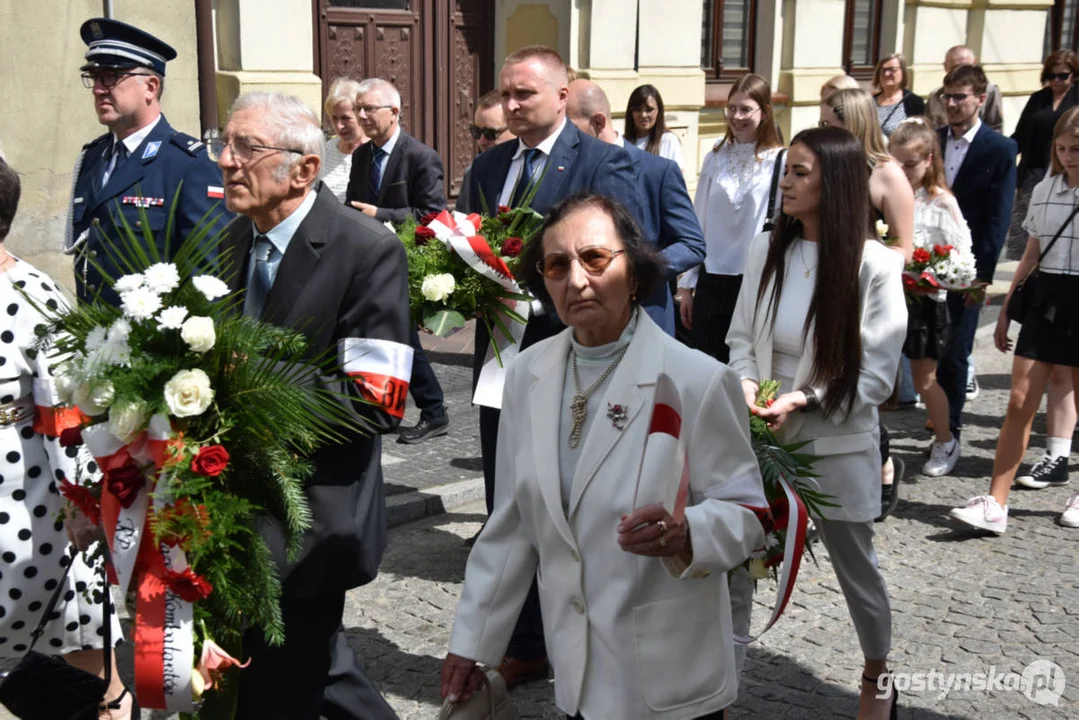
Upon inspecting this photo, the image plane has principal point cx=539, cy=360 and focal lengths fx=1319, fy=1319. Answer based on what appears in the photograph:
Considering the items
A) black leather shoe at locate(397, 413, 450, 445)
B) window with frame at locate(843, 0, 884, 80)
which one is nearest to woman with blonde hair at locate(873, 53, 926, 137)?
black leather shoe at locate(397, 413, 450, 445)

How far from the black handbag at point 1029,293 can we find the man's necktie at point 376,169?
3.82m

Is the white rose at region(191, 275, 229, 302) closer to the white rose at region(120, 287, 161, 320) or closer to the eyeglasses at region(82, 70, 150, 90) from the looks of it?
the white rose at region(120, 287, 161, 320)

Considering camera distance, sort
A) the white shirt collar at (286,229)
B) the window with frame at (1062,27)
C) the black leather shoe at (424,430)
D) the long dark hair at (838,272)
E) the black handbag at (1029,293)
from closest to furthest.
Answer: the white shirt collar at (286,229) → the long dark hair at (838,272) → the black handbag at (1029,293) → the black leather shoe at (424,430) → the window with frame at (1062,27)

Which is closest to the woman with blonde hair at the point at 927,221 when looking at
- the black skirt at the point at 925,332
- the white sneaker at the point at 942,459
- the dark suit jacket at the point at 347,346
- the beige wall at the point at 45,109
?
the black skirt at the point at 925,332

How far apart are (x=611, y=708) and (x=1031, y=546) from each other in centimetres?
417

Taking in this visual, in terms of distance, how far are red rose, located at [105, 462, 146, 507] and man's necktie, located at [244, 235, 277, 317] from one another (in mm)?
687

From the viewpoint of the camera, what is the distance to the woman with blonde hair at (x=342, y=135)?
891 centimetres

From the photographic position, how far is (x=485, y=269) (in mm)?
4777

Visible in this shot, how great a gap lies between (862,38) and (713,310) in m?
12.6

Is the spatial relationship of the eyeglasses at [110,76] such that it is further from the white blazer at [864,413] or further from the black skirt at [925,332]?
the black skirt at [925,332]

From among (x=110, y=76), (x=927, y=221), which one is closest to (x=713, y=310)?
(x=927, y=221)

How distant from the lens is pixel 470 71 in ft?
45.3

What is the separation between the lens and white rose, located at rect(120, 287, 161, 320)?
3086 millimetres

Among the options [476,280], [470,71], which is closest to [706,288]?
[476,280]
